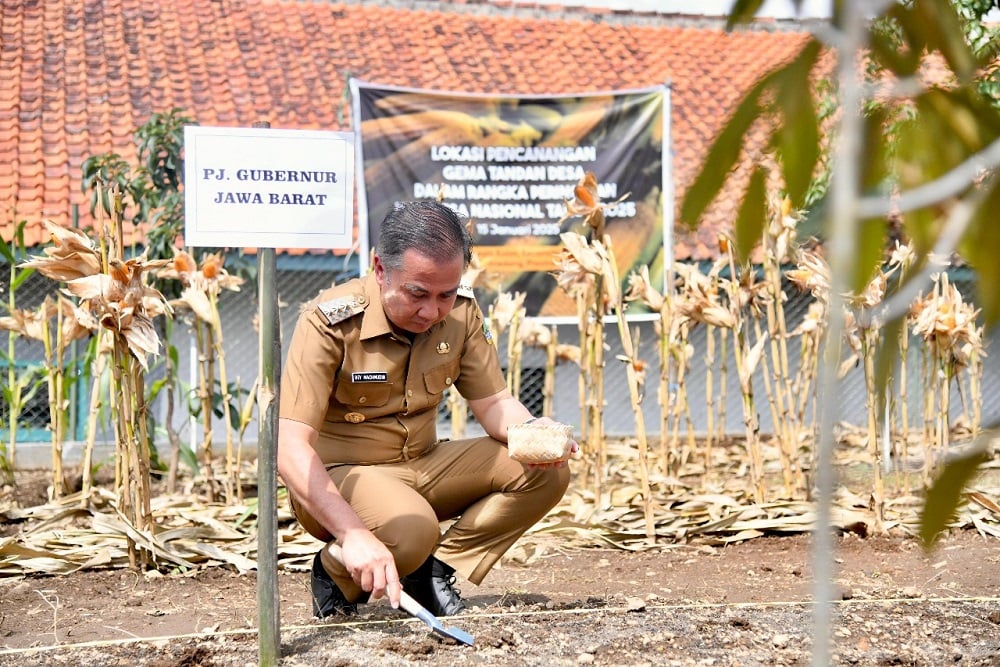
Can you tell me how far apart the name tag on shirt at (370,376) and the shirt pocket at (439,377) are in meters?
0.16

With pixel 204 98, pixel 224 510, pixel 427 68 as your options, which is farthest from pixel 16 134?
pixel 224 510

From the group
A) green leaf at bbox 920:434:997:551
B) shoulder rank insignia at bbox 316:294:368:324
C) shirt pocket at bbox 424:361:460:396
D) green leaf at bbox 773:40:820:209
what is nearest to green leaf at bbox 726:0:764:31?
green leaf at bbox 773:40:820:209

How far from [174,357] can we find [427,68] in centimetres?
707

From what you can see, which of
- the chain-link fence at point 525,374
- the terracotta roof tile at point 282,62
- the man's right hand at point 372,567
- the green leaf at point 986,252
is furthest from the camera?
the terracotta roof tile at point 282,62

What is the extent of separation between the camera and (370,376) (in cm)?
341

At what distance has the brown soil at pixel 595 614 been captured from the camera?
2.87 meters

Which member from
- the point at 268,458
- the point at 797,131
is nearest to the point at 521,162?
the point at 268,458

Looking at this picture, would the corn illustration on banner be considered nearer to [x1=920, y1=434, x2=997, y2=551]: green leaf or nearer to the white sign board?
the white sign board

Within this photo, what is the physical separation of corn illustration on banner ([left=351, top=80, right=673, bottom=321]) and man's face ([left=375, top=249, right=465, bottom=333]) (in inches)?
183

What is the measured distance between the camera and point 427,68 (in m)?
12.3

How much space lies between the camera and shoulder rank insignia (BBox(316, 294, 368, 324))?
3318 mm

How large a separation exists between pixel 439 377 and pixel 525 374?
6.69m

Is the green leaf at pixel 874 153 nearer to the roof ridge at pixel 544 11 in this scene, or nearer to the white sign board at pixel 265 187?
the white sign board at pixel 265 187

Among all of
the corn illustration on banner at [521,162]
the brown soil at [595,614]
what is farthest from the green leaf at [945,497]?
the corn illustration on banner at [521,162]
